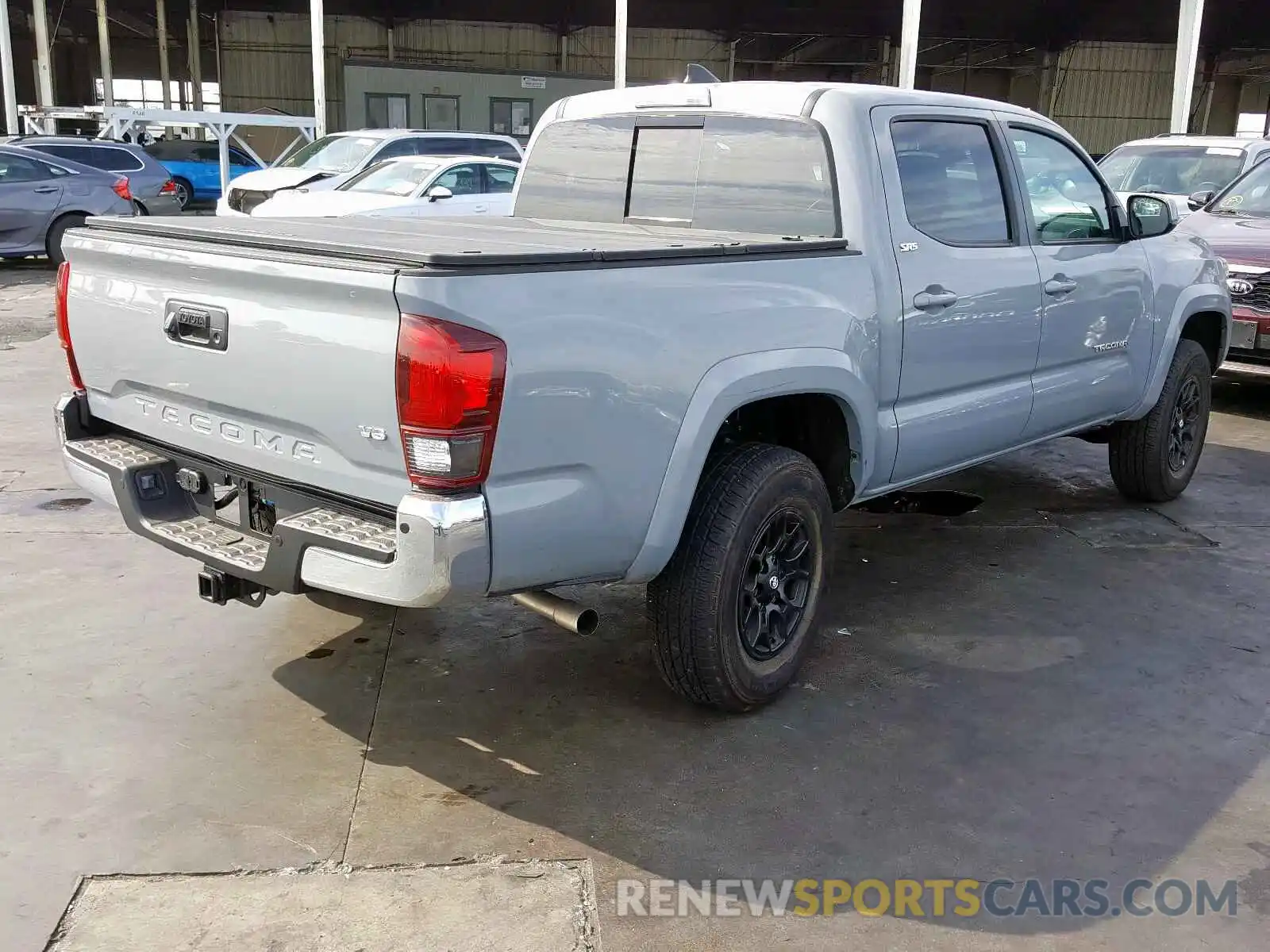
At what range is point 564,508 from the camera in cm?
289

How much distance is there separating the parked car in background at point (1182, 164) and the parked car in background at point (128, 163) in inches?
488

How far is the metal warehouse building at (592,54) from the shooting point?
31297 millimetres

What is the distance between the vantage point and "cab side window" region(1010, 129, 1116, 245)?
15.1 ft

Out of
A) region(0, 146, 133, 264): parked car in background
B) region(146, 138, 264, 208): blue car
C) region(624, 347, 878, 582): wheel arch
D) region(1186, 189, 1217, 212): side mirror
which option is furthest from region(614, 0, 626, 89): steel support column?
region(624, 347, 878, 582): wheel arch

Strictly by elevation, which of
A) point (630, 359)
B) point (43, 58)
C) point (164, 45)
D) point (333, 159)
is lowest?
point (630, 359)

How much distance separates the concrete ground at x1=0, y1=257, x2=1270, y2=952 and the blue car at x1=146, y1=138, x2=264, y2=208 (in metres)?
21.2

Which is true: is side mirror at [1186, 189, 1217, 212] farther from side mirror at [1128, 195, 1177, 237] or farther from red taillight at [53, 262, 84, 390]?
red taillight at [53, 262, 84, 390]

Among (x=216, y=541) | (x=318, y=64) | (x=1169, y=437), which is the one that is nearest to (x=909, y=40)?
(x=318, y=64)

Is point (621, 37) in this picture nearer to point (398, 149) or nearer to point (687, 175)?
point (398, 149)

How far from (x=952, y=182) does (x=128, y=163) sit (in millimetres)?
15380

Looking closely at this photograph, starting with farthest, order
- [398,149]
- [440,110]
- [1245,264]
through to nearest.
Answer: [440,110] < [398,149] < [1245,264]

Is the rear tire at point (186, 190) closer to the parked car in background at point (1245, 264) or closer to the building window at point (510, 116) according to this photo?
the building window at point (510, 116)

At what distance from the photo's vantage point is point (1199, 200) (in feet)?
29.9

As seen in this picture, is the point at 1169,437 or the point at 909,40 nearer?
the point at 1169,437
